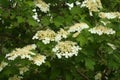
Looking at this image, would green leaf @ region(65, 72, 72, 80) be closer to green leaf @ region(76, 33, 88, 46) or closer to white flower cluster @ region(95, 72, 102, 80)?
green leaf @ region(76, 33, 88, 46)

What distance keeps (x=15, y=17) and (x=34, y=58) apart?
79 centimetres

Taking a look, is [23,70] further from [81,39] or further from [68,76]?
[81,39]

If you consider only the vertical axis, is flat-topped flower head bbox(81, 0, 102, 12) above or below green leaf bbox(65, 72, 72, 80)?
above

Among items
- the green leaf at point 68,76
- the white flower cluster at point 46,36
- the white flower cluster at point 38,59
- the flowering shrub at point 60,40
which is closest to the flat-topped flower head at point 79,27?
the flowering shrub at point 60,40

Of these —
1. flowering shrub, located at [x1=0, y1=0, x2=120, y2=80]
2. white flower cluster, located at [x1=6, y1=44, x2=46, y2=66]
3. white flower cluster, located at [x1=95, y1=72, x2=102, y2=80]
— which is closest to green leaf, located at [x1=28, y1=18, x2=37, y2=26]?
A: flowering shrub, located at [x1=0, y1=0, x2=120, y2=80]

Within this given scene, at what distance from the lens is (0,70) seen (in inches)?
172

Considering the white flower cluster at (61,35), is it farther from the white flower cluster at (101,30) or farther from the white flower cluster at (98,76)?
the white flower cluster at (98,76)

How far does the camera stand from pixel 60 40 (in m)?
4.04

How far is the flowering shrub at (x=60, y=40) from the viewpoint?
155 inches

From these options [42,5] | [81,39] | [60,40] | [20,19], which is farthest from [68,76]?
[42,5]

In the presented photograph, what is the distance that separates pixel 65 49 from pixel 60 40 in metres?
0.22

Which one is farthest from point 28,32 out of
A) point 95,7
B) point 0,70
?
point 95,7

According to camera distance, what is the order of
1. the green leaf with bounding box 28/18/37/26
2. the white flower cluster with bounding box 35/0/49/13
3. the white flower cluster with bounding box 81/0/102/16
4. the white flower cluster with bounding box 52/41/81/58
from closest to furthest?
the white flower cluster with bounding box 52/41/81/58 → the white flower cluster with bounding box 81/0/102/16 → the green leaf with bounding box 28/18/37/26 → the white flower cluster with bounding box 35/0/49/13

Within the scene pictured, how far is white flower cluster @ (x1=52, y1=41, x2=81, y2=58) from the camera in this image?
3797 mm
